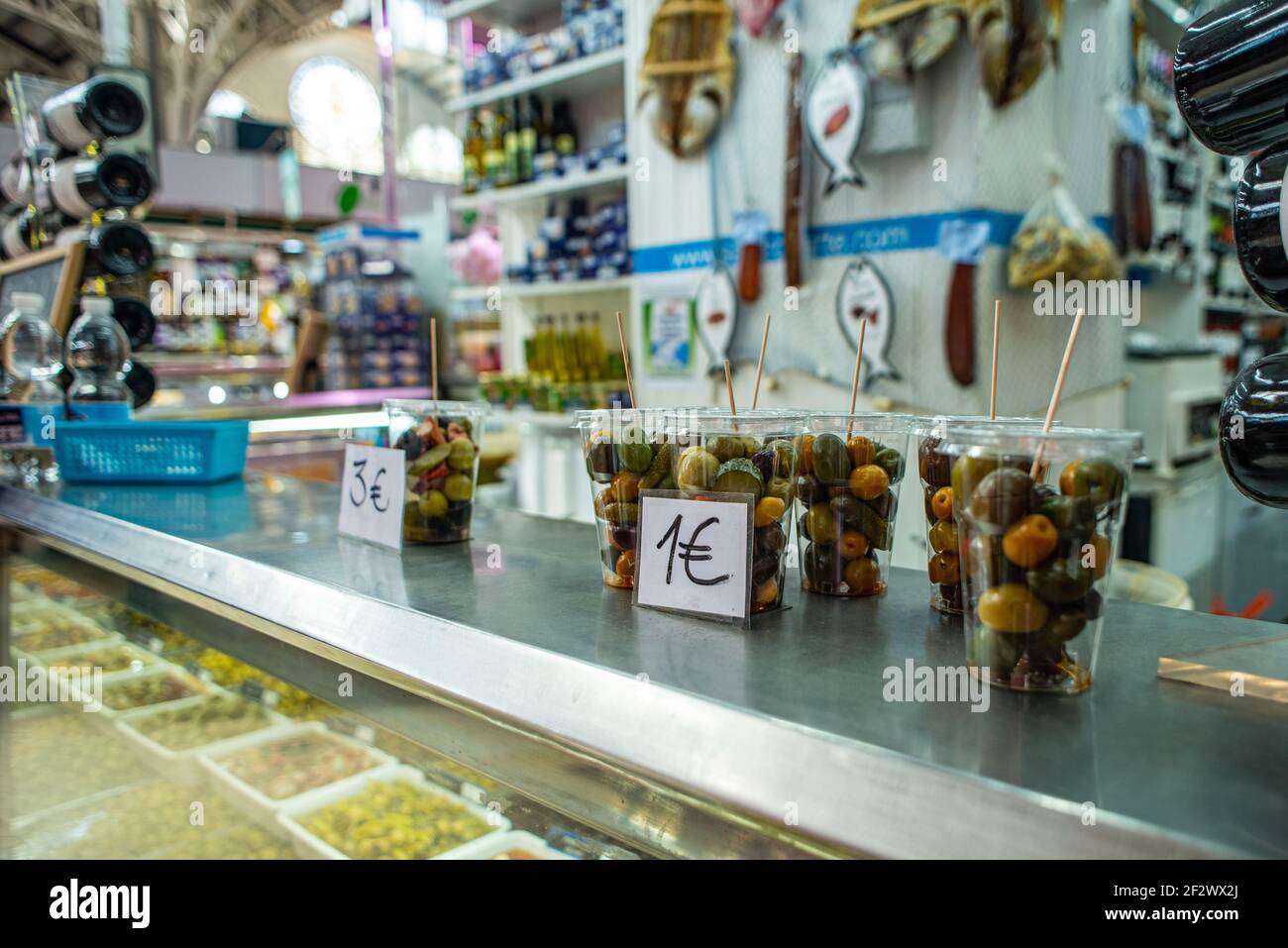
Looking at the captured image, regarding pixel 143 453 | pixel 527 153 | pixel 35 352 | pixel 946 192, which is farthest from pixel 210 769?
pixel 527 153

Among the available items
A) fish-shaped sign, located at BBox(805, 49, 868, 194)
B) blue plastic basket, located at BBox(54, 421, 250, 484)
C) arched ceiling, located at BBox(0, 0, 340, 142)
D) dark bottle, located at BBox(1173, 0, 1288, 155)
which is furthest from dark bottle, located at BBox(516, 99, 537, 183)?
arched ceiling, located at BBox(0, 0, 340, 142)

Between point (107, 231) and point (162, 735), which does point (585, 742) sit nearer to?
point (162, 735)

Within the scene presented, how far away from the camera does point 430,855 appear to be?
3.53 ft

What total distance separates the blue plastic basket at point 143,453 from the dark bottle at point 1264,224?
6.08ft

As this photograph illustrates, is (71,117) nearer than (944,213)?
Yes

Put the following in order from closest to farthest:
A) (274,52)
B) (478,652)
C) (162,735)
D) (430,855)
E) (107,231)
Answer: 1. (478,652)
2. (430,855)
3. (162,735)
4. (107,231)
5. (274,52)

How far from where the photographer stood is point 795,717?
0.64 m

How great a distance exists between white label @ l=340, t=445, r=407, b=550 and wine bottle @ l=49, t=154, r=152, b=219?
1721mm

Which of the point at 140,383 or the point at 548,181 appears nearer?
the point at 140,383

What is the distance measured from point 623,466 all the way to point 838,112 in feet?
8.28

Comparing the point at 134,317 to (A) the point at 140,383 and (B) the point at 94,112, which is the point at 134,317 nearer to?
(A) the point at 140,383

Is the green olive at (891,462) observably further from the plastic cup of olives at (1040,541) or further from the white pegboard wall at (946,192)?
the white pegboard wall at (946,192)
